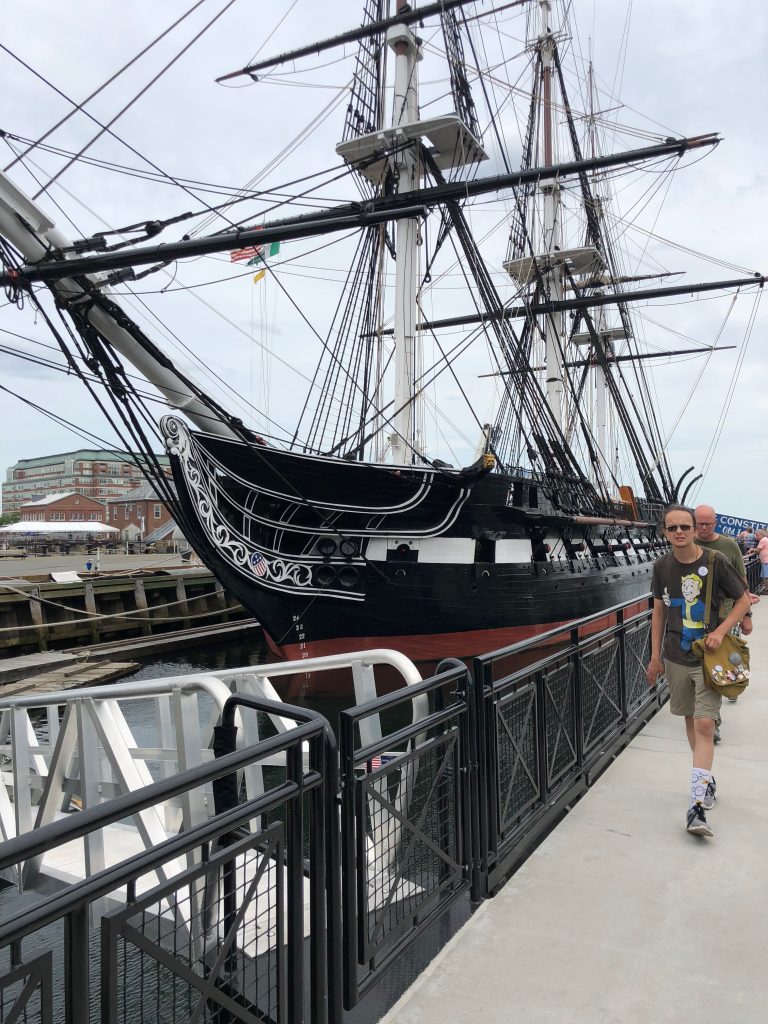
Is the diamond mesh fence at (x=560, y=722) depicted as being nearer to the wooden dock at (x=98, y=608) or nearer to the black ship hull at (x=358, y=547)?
the black ship hull at (x=358, y=547)

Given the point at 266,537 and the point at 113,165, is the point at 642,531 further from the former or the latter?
the point at 113,165

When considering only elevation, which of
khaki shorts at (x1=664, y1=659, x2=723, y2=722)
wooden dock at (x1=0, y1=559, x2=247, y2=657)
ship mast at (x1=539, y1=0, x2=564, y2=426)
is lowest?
wooden dock at (x1=0, y1=559, x2=247, y2=657)

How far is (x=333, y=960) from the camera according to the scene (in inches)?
87.0

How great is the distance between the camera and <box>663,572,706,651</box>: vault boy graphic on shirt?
3.76 metres

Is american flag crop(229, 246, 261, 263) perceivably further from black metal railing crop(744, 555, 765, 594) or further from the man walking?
black metal railing crop(744, 555, 765, 594)

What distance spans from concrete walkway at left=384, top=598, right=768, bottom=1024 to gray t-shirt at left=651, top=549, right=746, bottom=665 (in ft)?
2.89

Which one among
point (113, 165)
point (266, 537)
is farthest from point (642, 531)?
point (113, 165)

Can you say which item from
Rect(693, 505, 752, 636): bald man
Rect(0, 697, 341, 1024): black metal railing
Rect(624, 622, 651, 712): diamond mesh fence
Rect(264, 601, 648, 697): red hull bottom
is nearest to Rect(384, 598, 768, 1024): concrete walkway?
Rect(0, 697, 341, 1024): black metal railing

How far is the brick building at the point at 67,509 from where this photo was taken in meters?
88.2

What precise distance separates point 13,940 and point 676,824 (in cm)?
335

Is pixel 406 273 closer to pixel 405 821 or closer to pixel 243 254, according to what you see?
pixel 243 254

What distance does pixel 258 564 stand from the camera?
1229 centimetres

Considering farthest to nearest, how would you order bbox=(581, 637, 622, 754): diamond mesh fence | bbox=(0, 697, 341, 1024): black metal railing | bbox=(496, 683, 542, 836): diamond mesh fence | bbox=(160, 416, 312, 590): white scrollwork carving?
bbox=(160, 416, 312, 590): white scrollwork carving, bbox=(581, 637, 622, 754): diamond mesh fence, bbox=(496, 683, 542, 836): diamond mesh fence, bbox=(0, 697, 341, 1024): black metal railing

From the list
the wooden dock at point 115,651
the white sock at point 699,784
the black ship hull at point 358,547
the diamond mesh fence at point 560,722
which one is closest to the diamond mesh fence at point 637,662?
the diamond mesh fence at point 560,722
